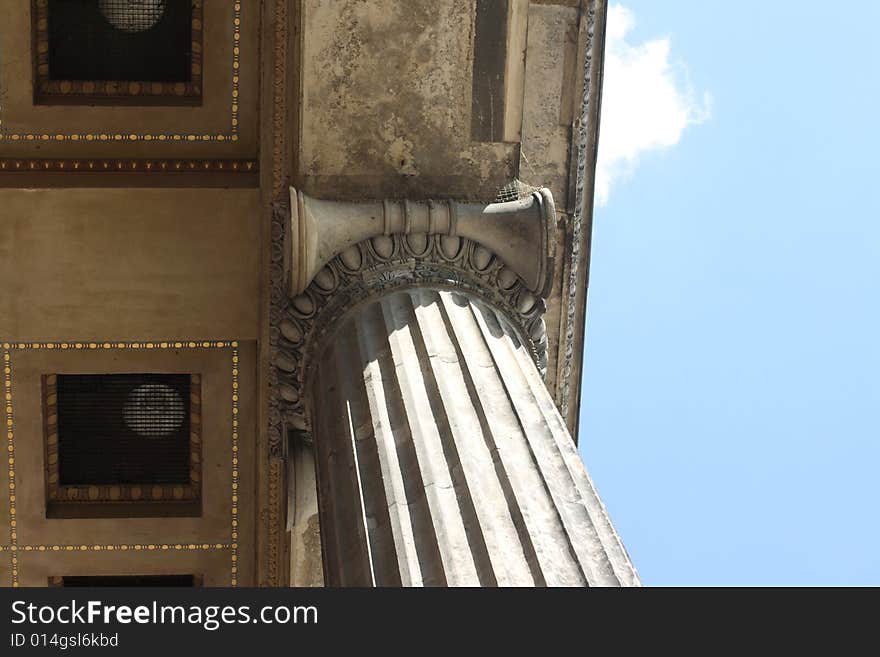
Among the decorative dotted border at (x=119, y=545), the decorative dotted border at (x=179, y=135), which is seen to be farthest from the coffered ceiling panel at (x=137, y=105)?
the decorative dotted border at (x=119, y=545)

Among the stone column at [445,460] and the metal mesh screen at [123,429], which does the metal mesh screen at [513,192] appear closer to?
the stone column at [445,460]

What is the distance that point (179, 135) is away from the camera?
513 inches

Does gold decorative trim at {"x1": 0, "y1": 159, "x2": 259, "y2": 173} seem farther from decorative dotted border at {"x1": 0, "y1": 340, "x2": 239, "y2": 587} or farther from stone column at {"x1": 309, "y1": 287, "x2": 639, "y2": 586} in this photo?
stone column at {"x1": 309, "y1": 287, "x2": 639, "y2": 586}

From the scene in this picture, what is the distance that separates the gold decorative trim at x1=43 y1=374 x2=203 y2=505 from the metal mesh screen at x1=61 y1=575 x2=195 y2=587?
996mm

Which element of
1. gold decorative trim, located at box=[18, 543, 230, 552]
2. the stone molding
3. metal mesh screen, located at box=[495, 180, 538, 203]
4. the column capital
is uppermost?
metal mesh screen, located at box=[495, 180, 538, 203]

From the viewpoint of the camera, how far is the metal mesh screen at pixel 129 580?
14.5 metres

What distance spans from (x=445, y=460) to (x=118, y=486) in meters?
5.91

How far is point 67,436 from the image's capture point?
14.0 metres

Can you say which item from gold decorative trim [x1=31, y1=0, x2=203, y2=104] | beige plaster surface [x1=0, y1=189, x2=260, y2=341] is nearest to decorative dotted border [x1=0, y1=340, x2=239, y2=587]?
beige plaster surface [x1=0, y1=189, x2=260, y2=341]

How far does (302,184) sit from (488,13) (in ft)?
8.05

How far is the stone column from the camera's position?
863cm

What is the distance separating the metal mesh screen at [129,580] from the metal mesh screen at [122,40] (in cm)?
566

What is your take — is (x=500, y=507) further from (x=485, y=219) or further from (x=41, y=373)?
(x=41, y=373)

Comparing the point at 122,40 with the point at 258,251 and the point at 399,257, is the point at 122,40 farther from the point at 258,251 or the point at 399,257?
the point at 399,257
